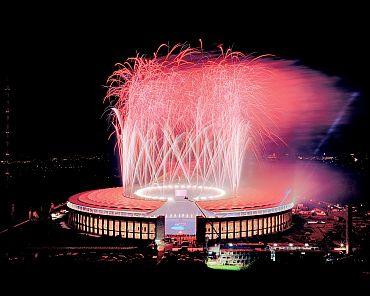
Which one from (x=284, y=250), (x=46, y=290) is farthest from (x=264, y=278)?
(x=284, y=250)

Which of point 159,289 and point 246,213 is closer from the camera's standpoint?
point 159,289

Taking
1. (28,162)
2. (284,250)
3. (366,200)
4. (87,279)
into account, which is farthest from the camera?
(28,162)

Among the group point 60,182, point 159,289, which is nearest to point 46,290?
point 159,289

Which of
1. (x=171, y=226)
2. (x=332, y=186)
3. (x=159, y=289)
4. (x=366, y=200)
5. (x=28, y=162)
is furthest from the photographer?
(x=28, y=162)

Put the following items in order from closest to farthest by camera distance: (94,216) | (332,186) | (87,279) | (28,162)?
(87,279) < (94,216) < (332,186) < (28,162)

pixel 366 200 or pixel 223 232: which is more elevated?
pixel 223 232

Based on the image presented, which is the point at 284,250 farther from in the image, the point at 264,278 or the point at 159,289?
the point at 159,289

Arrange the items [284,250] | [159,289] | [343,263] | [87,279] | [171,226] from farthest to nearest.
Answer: [171,226]
[284,250]
[343,263]
[87,279]
[159,289]

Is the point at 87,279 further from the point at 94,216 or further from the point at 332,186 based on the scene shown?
the point at 332,186

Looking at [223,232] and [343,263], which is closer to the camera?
[343,263]
